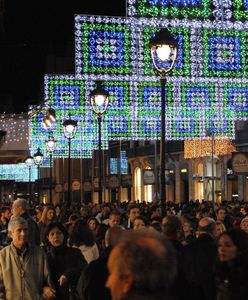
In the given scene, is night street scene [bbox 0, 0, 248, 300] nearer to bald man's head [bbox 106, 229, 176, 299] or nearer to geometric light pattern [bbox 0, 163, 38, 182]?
bald man's head [bbox 106, 229, 176, 299]

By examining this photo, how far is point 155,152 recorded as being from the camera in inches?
2527

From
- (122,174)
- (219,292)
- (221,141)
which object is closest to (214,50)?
(219,292)

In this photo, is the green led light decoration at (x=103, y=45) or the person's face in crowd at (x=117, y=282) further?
the green led light decoration at (x=103, y=45)

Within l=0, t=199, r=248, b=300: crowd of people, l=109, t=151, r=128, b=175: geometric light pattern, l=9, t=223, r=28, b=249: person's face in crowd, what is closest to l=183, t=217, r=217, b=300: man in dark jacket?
l=0, t=199, r=248, b=300: crowd of people

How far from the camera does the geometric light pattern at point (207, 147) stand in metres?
47.6

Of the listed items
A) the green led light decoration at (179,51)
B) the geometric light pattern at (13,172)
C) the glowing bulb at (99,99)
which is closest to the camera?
the glowing bulb at (99,99)

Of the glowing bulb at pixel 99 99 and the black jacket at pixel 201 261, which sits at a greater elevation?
the glowing bulb at pixel 99 99

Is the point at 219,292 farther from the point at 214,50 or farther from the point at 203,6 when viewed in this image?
the point at 214,50

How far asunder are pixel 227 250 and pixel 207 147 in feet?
142

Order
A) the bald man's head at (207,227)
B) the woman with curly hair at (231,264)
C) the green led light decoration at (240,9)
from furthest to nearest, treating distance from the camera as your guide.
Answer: the green led light decoration at (240,9) < the bald man's head at (207,227) < the woman with curly hair at (231,264)

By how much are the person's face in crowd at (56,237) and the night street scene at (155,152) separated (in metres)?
0.03

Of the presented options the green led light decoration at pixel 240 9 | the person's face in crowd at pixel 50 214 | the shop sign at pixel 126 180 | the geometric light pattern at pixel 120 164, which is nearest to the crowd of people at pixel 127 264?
the person's face in crowd at pixel 50 214

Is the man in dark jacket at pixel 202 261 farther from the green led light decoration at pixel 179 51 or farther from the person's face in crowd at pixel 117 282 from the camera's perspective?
the green led light decoration at pixel 179 51

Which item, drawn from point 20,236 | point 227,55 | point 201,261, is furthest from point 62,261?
point 227,55
